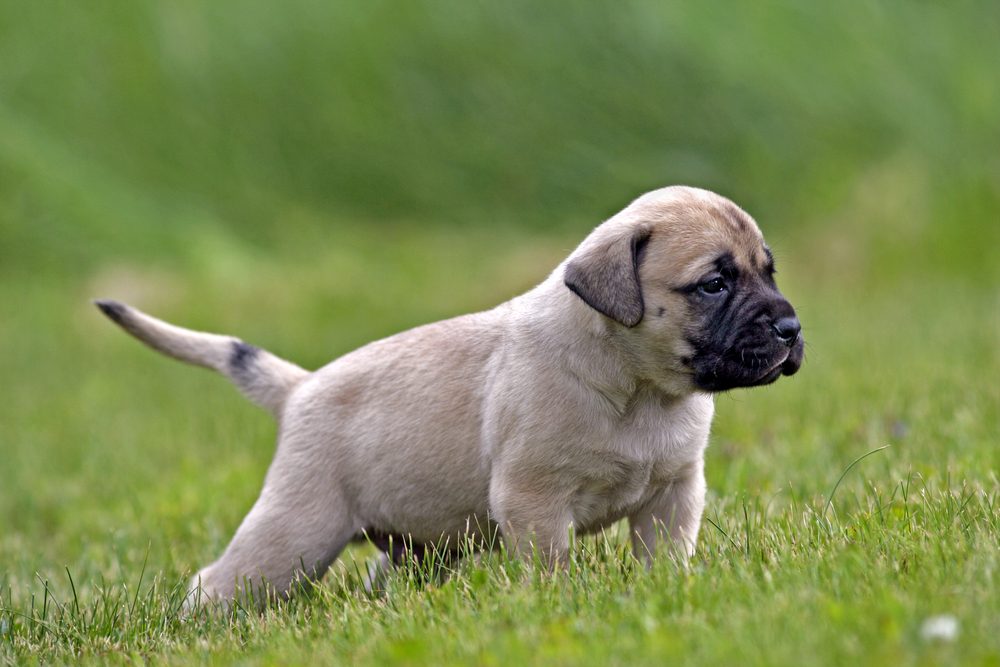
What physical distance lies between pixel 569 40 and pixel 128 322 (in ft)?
33.2

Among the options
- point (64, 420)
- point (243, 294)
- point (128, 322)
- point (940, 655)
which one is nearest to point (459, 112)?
point (243, 294)

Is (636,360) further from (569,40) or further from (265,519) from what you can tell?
(569,40)

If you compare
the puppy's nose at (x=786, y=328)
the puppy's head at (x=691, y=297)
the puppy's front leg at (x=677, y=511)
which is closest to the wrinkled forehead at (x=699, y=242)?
the puppy's head at (x=691, y=297)

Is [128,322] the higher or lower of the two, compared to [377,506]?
higher

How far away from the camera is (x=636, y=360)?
409cm

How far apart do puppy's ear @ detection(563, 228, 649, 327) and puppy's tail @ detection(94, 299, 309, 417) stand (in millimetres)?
1525

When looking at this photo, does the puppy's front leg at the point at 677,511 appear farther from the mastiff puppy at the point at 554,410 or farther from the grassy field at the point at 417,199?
the grassy field at the point at 417,199

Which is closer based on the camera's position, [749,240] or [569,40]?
[749,240]

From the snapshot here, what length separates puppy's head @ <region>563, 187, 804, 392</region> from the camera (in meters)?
3.96

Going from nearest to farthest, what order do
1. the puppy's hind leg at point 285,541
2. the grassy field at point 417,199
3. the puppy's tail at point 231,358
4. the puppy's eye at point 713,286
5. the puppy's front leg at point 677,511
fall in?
the puppy's eye at point 713,286 < the puppy's front leg at point 677,511 < the puppy's hind leg at point 285,541 < the puppy's tail at point 231,358 < the grassy field at point 417,199

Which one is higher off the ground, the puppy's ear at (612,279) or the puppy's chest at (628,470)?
the puppy's ear at (612,279)

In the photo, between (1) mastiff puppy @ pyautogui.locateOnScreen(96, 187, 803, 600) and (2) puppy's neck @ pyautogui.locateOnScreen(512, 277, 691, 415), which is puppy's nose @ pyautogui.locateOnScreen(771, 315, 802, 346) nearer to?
(1) mastiff puppy @ pyautogui.locateOnScreen(96, 187, 803, 600)

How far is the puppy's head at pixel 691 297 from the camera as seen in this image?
3955 mm

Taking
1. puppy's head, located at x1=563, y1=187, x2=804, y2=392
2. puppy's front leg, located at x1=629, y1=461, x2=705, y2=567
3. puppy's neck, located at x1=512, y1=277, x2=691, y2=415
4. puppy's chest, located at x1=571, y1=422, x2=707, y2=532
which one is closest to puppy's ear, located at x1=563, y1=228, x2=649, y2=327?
puppy's head, located at x1=563, y1=187, x2=804, y2=392
